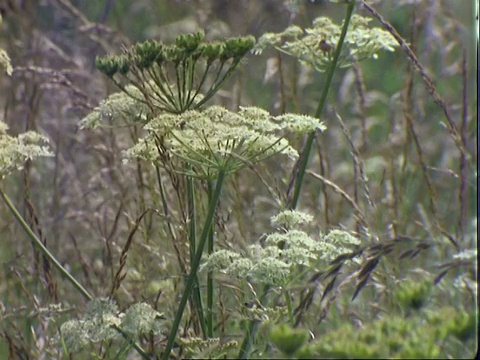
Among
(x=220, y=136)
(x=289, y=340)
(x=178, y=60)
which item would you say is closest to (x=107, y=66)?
(x=178, y=60)

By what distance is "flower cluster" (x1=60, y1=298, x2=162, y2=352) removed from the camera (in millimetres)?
2078

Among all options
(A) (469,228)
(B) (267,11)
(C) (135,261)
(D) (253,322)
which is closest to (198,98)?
(D) (253,322)

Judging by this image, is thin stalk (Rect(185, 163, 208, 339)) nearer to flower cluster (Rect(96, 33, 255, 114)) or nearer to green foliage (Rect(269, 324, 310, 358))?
flower cluster (Rect(96, 33, 255, 114))

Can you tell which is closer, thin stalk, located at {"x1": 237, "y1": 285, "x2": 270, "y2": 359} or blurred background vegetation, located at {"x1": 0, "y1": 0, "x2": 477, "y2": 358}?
thin stalk, located at {"x1": 237, "y1": 285, "x2": 270, "y2": 359}

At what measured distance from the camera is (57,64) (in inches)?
218

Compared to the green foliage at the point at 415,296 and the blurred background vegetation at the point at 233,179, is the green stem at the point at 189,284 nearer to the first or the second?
the blurred background vegetation at the point at 233,179

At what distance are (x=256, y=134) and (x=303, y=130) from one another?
0.21 m

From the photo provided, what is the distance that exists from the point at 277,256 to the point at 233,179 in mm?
1271

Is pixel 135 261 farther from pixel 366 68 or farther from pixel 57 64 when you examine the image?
pixel 366 68

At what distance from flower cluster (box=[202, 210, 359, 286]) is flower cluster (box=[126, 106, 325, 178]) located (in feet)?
0.55

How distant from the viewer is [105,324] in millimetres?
2109

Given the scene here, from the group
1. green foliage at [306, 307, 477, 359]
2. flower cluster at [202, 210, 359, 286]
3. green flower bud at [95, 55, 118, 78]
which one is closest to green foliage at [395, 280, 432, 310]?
green foliage at [306, 307, 477, 359]

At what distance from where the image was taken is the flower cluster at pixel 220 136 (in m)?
2.17

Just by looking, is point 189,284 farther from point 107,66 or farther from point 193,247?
point 107,66
